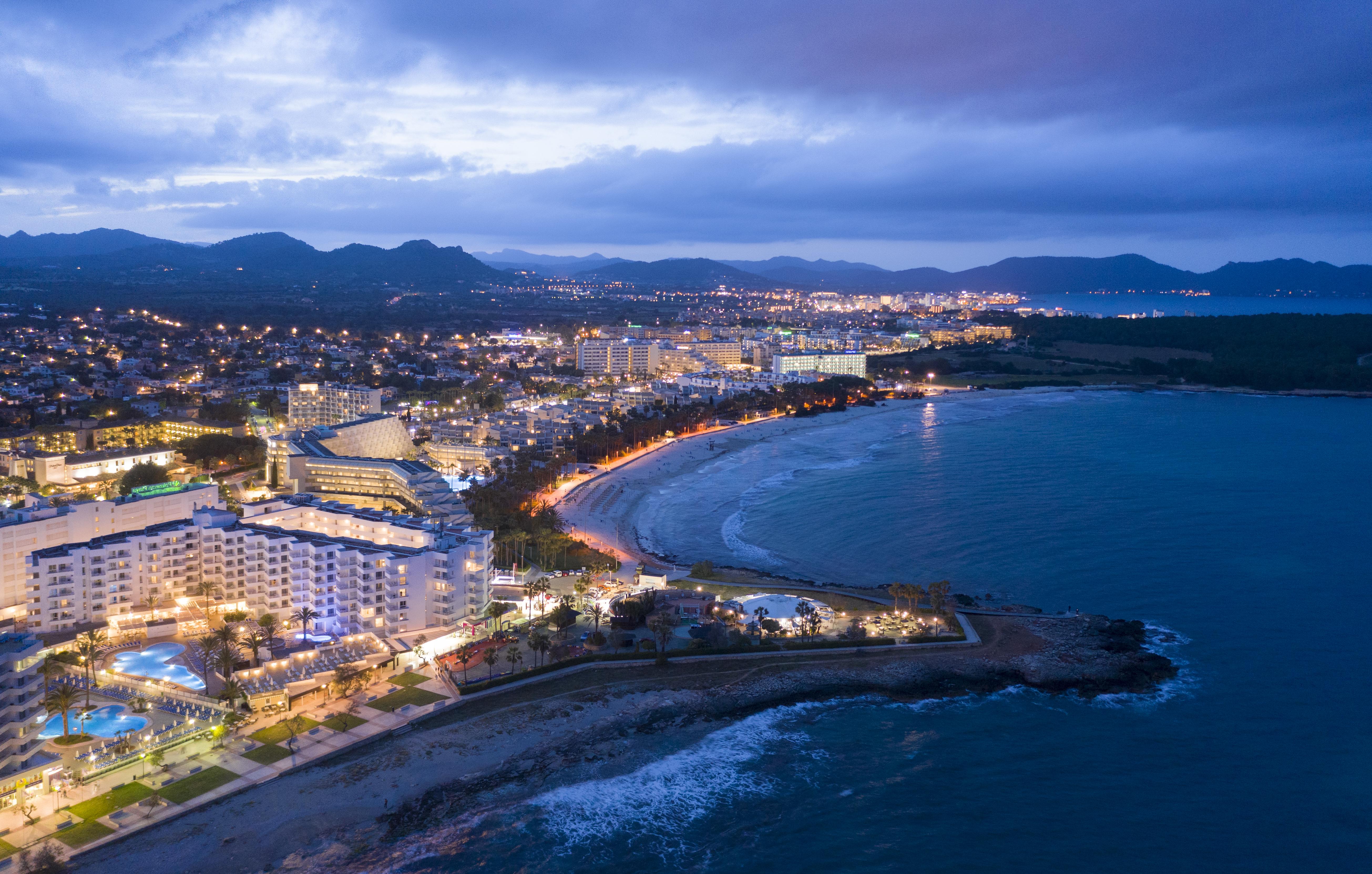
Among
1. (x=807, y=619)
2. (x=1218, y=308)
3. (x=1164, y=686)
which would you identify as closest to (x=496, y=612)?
(x=807, y=619)

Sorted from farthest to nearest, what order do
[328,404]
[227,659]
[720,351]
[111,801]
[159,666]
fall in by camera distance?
1. [720,351]
2. [328,404]
3. [159,666]
4. [227,659]
5. [111,801]

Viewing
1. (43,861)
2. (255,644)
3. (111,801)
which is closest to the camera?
(43,861)

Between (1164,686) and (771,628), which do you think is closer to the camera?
(1164,686)

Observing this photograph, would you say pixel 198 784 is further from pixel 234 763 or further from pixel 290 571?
pixel 290 571

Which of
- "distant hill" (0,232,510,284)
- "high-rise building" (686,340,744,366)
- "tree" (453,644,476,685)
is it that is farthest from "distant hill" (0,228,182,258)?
"tree" (453,644,476,685)

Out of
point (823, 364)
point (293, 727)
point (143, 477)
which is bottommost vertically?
point (293, 727)

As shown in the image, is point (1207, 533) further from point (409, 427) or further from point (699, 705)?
point (409, 427)

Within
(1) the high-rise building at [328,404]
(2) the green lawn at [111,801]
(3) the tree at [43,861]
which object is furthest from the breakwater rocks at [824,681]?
(1) the high-rise building at [328,404]

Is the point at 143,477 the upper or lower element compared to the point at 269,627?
upper

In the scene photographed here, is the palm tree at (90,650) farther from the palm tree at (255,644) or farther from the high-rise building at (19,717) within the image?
the palm tree at (255,644)
